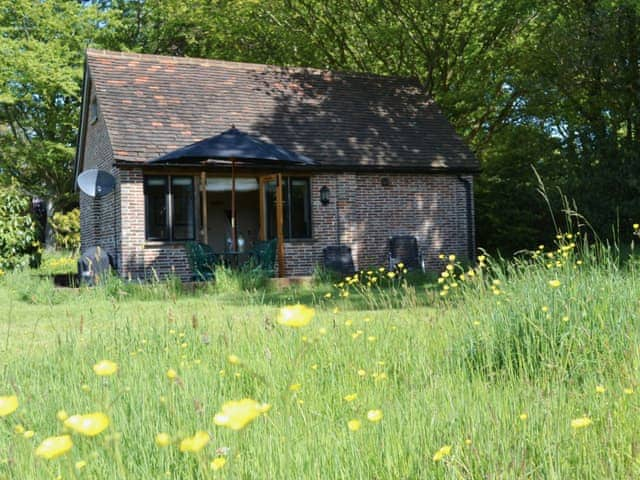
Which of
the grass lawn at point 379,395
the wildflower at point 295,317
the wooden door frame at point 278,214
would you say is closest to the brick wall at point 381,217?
the wooden door frame at point 278,214

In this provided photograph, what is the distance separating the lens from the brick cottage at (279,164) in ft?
50.4

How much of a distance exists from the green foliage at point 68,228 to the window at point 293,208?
13.3 m

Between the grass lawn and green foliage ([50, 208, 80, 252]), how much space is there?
22900 millimetres

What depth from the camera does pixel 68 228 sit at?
88.7 feet

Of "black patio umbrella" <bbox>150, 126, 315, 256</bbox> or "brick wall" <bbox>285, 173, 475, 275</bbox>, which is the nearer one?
"black patio umbrella" <bbox>150, 126, 315, 256</bbox>

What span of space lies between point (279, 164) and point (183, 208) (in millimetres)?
2587

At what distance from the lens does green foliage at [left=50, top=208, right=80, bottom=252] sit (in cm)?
2717

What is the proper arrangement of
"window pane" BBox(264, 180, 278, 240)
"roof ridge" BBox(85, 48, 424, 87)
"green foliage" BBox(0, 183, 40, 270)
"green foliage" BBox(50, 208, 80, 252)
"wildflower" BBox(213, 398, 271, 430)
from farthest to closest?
"green foliage" BBox(50, 208, 80, 252), "roof ridge" BBox(85, 48, 424, 87), "window pane" BBox(264, 180, 278, 240), "green foliage" BBox(0, 183, 40, 270), "wildflower" BBox(213, 398, 271, 430)

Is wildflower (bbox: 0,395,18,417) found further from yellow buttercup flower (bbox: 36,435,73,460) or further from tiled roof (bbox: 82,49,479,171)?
tiled roof (bbox: 82,49,479,171)

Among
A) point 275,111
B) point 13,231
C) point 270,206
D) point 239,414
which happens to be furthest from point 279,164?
point 239,414

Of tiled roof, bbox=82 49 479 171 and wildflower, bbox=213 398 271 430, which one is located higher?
tiled roof, bbox=82 49 479 171

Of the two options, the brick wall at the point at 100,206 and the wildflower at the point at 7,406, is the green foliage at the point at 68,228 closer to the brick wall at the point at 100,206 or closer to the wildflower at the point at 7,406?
the brick wall at the point at 100,206

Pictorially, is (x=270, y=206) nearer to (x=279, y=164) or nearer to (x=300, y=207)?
(x=300, y=207)

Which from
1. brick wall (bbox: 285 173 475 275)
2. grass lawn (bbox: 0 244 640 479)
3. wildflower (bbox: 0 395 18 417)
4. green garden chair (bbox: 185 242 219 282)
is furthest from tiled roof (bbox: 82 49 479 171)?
wildflower (bbox: 0 395 18 417)
